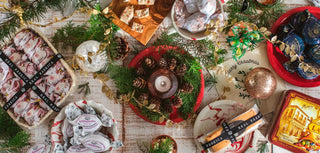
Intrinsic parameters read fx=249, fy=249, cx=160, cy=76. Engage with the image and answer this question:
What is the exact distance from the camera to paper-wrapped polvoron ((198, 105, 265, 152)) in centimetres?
92

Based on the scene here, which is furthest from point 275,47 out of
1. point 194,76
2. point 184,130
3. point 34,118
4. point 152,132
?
point 34,118

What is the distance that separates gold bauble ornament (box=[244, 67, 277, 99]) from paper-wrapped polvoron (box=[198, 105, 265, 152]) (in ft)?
0.22

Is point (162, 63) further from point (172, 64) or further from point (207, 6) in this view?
point (207, 6)

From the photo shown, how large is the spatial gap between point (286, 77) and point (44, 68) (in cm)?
91

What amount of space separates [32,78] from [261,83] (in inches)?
32.7

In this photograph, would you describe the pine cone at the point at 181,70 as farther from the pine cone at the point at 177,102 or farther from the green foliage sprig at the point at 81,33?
the green foliage sprig at the point at 81,33

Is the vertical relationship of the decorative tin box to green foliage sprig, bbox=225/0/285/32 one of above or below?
below

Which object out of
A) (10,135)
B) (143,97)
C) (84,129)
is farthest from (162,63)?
(10,135)

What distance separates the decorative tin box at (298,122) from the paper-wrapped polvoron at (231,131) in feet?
0.32

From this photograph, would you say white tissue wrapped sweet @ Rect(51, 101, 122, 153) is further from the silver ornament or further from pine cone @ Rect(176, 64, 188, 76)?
pine cone @ Rect(176, 64, 188, 76)

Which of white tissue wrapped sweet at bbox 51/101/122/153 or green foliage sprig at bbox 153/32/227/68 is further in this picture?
green foliage sprig at bbox 153/32/227/68

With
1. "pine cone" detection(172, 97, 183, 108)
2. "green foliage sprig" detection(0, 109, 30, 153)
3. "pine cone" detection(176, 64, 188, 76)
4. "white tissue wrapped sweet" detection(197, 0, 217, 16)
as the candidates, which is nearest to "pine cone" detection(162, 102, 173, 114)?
"pine cone" detection(172, 97, 183, 108)

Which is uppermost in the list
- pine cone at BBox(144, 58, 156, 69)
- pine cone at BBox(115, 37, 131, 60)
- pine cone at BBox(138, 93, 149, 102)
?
pine cone at BBox(115, 37, 131, 60)

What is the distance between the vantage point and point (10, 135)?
925 millimetres
